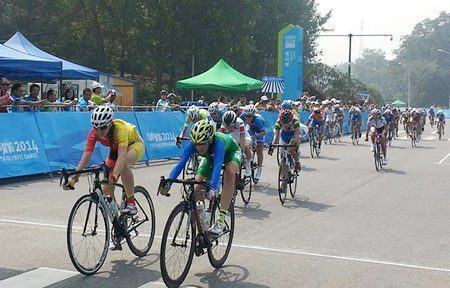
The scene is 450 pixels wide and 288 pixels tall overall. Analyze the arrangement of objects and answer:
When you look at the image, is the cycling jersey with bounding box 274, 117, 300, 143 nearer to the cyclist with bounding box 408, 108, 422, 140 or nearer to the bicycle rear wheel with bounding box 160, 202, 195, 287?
the bicycle rear wheel with bounding box 160, 202, 195, 287

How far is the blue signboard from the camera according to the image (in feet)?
116

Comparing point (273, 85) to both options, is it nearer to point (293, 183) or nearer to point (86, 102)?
point (86, 102)

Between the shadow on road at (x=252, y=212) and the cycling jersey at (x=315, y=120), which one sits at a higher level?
the cycling jersey at (x=315, y=120)

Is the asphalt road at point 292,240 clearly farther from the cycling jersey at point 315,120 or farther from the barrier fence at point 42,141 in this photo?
the cycling jersey at point 315,120

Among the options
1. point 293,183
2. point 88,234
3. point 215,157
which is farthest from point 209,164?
point 293,183

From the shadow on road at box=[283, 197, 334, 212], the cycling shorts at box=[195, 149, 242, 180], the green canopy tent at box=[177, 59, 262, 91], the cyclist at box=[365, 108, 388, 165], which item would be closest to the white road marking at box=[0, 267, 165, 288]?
the cycling shorts at box=[195, 149, 242, 180]

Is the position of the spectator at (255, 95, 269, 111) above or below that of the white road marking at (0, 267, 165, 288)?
above

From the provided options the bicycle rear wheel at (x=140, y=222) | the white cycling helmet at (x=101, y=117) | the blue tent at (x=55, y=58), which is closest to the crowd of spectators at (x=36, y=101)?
the blue tent at (x=55, y=58)

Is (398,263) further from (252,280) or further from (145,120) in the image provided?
(145,120)

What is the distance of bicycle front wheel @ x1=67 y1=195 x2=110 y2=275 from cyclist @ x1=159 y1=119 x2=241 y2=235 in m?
0.80

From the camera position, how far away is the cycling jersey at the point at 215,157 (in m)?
6.45

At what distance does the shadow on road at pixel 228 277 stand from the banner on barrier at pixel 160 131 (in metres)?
11.3

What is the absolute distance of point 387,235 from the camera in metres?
9.11

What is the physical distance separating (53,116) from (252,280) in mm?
9503
